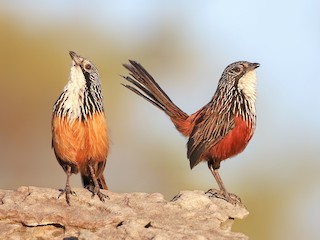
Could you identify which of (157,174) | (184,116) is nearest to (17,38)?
(157,174)

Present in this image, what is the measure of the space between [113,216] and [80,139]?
1.49 m

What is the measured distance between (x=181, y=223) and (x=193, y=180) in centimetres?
927

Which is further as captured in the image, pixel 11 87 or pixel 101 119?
pixel 11 87

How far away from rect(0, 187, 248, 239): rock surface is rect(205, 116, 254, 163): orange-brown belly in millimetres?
1717

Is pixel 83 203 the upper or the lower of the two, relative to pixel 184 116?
lower

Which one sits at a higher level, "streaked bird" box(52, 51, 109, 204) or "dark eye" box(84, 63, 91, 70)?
"dark eye" box(84, 63, 91, 70)

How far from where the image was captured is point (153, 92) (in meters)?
12.6

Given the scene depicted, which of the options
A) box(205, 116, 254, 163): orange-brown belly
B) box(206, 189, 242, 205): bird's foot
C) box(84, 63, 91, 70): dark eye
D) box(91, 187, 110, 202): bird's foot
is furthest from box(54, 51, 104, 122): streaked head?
box(205, 116, 254, 163): orange-brown belly

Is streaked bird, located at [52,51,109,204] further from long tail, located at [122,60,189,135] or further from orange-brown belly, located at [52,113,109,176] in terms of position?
long tail, located at [122,60,189,135]

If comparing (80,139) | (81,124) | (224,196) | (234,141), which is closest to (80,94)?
(81,124)

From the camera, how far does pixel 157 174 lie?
19.8 meters

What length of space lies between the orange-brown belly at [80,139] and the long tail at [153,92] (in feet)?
5.82

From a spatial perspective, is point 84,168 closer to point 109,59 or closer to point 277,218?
point 277,218

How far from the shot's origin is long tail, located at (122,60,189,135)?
486 inches
